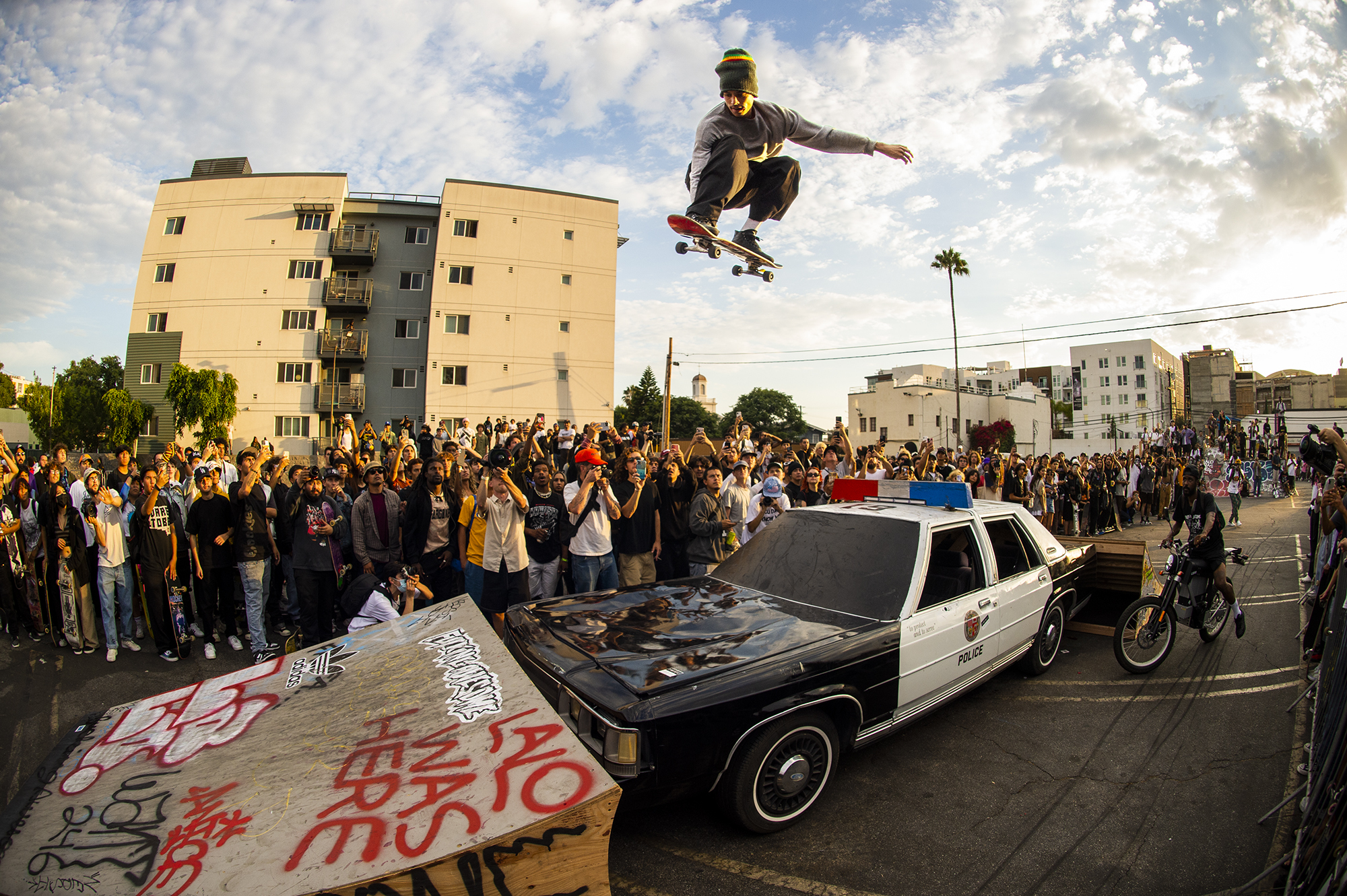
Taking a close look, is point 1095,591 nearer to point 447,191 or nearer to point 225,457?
point 225,457

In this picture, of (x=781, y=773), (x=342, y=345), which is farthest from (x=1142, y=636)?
(x=342, y=345)

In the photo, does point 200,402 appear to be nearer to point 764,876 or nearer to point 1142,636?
point 764,876

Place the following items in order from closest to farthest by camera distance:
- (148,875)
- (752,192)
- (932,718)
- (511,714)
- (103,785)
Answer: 1. (148,875)
2. (103,785)
3. (511,714)
4. (932,718)
5. (752,192)

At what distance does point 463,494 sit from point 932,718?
487 cm

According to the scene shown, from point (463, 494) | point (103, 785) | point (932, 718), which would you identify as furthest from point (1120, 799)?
point (463, 494)

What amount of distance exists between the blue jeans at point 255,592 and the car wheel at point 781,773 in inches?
205

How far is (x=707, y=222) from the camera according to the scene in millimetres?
8039

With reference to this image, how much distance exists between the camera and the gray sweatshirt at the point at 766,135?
786cm

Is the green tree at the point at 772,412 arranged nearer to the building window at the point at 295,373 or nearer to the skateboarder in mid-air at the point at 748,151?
the building window at the point at 295,373

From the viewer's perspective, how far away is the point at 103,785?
2.57m

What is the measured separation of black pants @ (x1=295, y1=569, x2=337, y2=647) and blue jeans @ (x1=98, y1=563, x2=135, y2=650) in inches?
67.7

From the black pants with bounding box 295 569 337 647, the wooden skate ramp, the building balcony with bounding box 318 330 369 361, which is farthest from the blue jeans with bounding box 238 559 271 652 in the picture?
the building balcony with bounding box 318 330 369 361

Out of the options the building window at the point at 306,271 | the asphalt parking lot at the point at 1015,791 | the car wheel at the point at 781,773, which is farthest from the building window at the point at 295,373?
the car wheel at the point at 781,773

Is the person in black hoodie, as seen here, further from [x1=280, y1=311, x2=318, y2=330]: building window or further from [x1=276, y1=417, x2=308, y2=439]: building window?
[x1=280, y1=311, x2=318, y2=330]: building window
